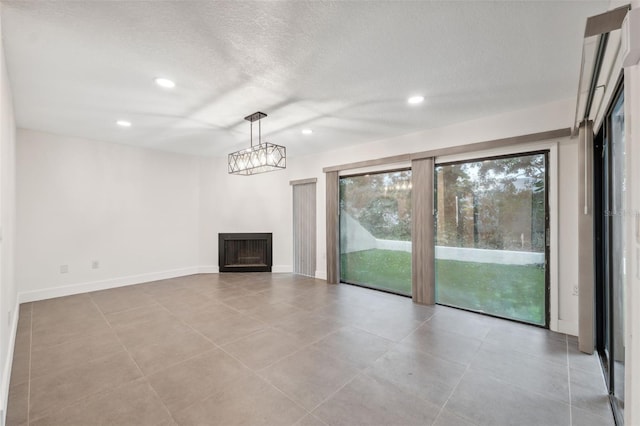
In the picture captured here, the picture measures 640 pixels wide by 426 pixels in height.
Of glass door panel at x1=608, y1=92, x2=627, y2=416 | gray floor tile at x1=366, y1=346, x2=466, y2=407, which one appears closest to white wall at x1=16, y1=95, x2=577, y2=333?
glass door panel at x1=608, y1=92, x2=627, y2=416

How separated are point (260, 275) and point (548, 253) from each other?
479cm

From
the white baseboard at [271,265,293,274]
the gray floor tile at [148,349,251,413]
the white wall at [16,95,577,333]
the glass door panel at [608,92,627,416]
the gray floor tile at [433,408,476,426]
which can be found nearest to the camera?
the gray floor tile at [433,408,476,426]

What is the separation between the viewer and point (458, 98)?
295cm

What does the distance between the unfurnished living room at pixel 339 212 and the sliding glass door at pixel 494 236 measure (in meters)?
0.02

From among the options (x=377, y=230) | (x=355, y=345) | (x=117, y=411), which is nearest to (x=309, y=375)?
(x=355, y=345)

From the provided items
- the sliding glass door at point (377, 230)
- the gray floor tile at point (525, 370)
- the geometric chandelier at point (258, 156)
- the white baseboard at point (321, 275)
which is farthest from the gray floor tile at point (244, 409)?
the white baseboard at point (321, 275)

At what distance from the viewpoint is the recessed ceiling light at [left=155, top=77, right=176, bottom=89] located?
8.34 feet

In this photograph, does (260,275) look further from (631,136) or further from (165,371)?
(631,136)

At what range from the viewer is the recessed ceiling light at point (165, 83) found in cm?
254

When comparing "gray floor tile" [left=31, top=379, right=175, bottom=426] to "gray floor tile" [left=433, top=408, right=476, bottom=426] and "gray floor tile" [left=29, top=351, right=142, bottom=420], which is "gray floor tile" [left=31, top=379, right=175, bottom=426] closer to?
"gray floor tile" [left=29, top=351, right=142, bottom=420]

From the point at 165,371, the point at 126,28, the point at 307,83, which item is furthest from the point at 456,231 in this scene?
the point at 126,28

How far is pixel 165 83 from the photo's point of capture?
2621 mm

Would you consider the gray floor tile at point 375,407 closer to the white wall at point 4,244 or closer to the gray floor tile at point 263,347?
the gray floor tile at point 263,347

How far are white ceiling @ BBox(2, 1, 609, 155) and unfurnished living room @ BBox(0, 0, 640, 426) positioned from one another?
0.02 metres
